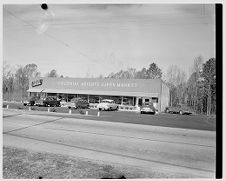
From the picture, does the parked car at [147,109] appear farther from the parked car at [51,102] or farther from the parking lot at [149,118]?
the parked car at [51,102]

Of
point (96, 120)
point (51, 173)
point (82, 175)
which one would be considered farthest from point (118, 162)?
point (96, 120)

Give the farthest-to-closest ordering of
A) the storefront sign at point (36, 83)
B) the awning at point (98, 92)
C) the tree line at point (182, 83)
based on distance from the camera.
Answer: the awning at point (98, 92)
the storefront sign at point (36, 83)
the tree line at point (182, 83)

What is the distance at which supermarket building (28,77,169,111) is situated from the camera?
12.2ft

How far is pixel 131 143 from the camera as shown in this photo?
10.3 feet

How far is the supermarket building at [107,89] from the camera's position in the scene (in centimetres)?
372

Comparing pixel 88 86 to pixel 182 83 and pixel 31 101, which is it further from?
pixel 182 83

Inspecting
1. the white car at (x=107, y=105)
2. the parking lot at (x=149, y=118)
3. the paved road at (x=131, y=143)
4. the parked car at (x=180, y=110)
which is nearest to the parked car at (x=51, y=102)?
the parking lot at (x=149, y=118)

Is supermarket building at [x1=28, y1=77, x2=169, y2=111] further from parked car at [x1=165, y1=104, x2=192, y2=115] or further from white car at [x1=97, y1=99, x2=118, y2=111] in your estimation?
parked car at [x1=165, y1=104, x2=192, y2=115]

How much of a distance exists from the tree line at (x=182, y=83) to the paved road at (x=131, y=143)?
48cm

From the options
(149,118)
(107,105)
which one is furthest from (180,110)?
(107,105)

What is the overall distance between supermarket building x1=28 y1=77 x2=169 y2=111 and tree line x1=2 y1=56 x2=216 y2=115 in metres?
0.18

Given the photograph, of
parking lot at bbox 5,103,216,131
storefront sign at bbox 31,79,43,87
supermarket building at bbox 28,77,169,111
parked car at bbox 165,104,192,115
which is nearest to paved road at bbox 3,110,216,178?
parking lot at bbox 5,103,216,131

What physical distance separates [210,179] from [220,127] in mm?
718

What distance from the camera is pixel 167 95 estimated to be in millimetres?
3484
